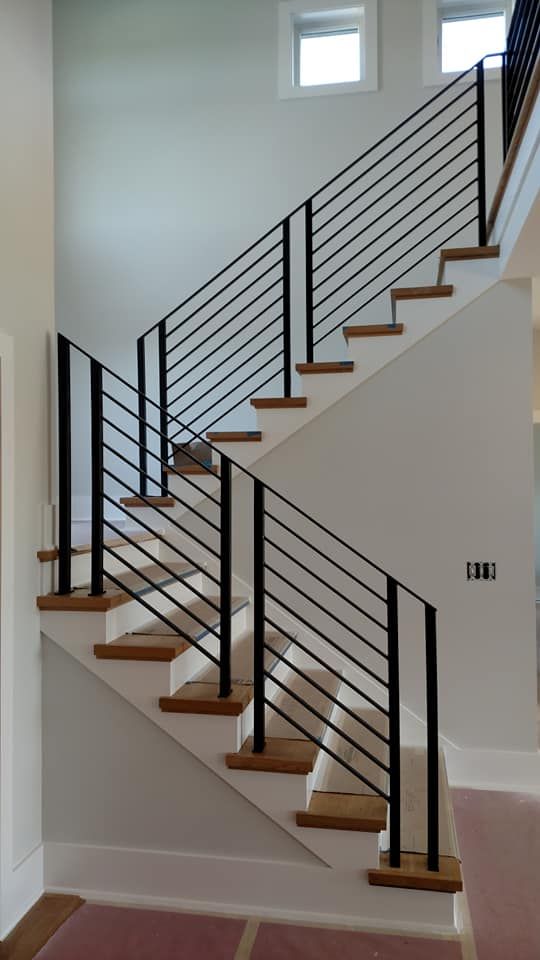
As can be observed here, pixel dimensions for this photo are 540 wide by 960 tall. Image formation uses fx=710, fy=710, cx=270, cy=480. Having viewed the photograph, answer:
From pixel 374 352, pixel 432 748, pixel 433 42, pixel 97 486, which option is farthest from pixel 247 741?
pixel 433 42

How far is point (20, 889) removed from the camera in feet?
8.06

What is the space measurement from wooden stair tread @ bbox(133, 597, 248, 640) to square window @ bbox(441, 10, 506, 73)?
163 inches

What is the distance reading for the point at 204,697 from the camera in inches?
99.7

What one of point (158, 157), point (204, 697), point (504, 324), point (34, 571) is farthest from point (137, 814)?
point (158, 157)

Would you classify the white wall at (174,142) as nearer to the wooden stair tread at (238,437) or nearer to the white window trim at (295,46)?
the white window trim at (295,46)

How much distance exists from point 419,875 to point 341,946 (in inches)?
13.0

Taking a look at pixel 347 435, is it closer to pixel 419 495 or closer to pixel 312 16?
pixel 419 495

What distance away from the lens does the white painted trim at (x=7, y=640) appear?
2400mm

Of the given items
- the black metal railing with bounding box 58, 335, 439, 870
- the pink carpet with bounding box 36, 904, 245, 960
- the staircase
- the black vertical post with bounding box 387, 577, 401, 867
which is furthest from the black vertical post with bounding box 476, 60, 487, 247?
the pink carpet with bounding box 36, 904, 245, 960

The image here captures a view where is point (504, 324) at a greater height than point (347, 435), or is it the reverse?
point (504, 324)

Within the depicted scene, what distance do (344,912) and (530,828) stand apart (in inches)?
43.1

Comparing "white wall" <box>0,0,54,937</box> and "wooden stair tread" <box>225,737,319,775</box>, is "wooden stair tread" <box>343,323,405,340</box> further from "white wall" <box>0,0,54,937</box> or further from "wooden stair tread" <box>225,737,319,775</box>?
"wooden stair tread" <box>225,737,319,775</box>

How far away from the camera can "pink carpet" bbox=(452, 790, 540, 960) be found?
2297mm

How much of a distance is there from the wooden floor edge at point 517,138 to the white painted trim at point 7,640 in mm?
2074
